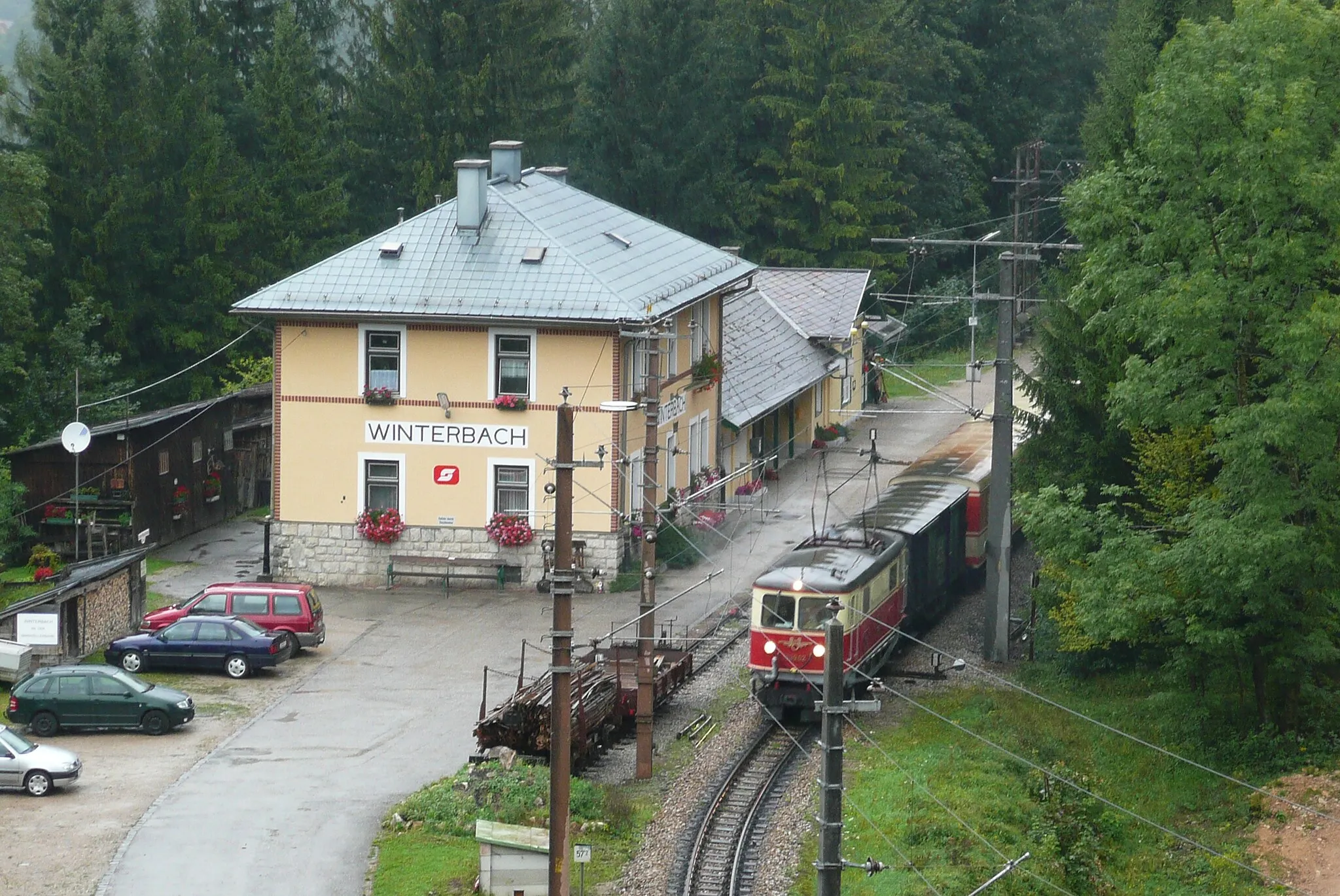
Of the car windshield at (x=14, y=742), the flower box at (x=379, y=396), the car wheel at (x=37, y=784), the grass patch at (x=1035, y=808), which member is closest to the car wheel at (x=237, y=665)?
the car windshield at (x=14, y=742)

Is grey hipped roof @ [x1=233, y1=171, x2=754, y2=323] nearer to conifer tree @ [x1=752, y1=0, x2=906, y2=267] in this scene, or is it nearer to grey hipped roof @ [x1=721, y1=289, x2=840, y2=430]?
grey hipped roof @ [x1=721, y1=289, x2=840, y2=430]

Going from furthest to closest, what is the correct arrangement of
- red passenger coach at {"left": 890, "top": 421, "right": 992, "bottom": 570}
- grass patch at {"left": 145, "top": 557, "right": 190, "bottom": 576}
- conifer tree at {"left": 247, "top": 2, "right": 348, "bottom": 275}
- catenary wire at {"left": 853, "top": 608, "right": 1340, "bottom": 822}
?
conifer tree at {"left": 247, "top": 2, "right": 348, "bottom": 275}, grass patch at {"left": 145, "top": 557, "right": 190, "bottom": 576}, red passenger coach at {"left": 890, "top": 421, "right": 992, "bottom": 570}, catenary wire at {"left": 853, "top": 608, "right": 1340, "bottom": 822}

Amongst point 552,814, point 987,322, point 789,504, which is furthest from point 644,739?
point 987,322

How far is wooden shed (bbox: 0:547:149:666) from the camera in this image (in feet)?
102

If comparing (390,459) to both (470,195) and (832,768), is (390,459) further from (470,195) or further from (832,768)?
(832,768)

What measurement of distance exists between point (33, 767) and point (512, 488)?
14588 millimetres

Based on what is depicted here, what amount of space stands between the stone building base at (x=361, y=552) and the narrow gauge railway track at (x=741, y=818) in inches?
422

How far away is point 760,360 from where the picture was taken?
4994cm

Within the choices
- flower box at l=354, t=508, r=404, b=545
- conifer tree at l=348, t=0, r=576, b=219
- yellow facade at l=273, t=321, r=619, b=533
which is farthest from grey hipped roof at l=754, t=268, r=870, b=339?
flower box at l=354, t=508, r=404, b=545

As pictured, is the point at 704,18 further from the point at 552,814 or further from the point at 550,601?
the point at 552,814

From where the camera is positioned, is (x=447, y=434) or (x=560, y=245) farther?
(x=560, y=245)

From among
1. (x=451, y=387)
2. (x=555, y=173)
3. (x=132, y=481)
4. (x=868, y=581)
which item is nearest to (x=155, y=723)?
(x=868, y=581)

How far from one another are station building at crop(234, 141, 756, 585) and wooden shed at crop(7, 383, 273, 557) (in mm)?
4100

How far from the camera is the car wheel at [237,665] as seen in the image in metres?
31.5
